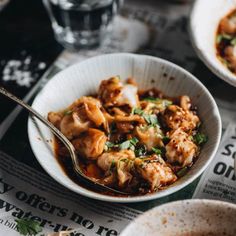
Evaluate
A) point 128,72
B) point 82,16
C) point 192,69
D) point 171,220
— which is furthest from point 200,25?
point 171,220

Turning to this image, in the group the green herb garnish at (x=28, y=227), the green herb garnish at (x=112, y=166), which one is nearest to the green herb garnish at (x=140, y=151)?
the green herb garnish at (x=112, y=166)

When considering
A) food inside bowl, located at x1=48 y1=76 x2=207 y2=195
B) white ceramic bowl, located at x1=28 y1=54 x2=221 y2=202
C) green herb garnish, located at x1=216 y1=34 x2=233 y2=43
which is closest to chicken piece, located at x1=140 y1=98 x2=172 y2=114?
food inside bowl, located at x1=48 y1=76 x2=207 y2=195

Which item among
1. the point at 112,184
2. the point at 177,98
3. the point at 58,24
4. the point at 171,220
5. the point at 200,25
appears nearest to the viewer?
the point at 171,220

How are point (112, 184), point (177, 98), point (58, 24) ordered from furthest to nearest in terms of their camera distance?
point (58, 24)
point (177, 98)
point (112, 184)

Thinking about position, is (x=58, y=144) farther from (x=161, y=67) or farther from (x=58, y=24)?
(x=58, y=24)

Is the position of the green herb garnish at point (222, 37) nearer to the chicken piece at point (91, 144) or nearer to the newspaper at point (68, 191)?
the newspaper at point (68, 191)

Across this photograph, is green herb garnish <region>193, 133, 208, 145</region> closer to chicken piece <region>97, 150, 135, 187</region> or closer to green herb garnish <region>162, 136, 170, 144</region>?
green herb garnish <region>162, 136, 170, 144</region>
